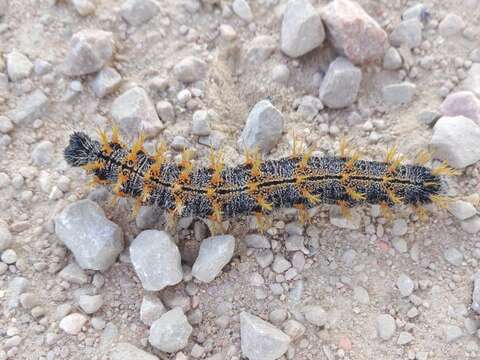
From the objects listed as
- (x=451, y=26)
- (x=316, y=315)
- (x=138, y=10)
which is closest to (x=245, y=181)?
(x=316, y=315)

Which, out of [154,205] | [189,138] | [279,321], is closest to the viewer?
[279,321]

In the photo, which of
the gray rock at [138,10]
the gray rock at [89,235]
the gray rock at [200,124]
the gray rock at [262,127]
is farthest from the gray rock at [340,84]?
the gray rock at [89,235]

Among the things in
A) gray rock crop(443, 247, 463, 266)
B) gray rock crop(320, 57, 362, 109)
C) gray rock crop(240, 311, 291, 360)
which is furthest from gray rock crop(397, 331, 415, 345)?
gray rock crop(320, 57, 362, 109)

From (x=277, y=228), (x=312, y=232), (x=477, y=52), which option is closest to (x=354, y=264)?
(x=312, y=232)

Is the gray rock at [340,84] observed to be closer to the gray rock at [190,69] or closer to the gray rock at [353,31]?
the gray rock at [353,31]

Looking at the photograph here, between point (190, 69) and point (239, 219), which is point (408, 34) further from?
point (239, 219)

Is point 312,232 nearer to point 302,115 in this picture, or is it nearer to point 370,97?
point 302,115
